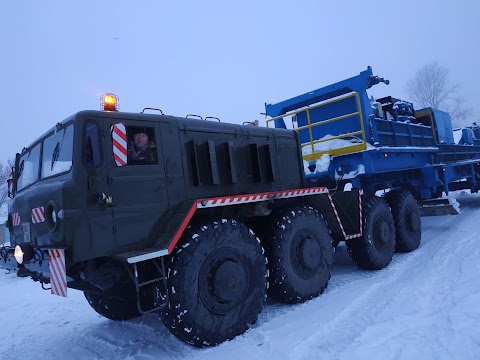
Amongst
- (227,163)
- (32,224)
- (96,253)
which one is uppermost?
(227,163)

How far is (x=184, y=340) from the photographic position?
352 centimetres

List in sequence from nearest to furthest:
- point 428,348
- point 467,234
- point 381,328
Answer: point 428,348 < point 381,328 < point 467,234

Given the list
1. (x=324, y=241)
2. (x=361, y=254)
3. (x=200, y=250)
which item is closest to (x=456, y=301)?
(x=324, y=241)

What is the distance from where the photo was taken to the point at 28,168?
4.42m

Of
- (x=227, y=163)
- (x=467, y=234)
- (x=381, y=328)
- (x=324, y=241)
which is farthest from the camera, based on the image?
(x=467, y=234)

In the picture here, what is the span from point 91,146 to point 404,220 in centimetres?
631

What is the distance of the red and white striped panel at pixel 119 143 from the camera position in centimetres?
318

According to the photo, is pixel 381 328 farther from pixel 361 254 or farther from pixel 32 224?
pixel 32 224

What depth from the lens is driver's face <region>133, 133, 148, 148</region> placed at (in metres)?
3.73

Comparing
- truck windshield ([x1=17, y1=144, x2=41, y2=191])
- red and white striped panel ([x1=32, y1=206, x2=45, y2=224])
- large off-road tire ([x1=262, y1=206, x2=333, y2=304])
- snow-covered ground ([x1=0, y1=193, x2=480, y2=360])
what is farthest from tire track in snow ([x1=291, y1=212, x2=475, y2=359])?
truck windshield ([x1=17, y1=144, x2=41, y2=191])

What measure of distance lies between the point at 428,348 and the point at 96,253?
3051 millimetres

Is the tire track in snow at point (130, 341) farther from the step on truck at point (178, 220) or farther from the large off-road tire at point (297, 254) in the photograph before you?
the large off-road tire at point (297, 254)

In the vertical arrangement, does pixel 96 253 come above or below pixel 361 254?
above

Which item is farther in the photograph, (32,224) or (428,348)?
(32,224)
